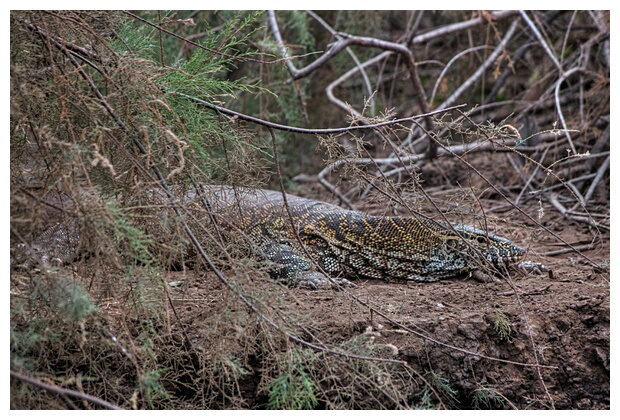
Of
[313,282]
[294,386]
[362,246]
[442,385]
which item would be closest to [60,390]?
[294,386]

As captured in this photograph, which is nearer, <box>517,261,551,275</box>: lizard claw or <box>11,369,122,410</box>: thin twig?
<box>11,369,122,410</box>: thin twig

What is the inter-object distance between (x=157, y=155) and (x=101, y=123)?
0.98 feet

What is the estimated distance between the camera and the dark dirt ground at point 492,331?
367cm

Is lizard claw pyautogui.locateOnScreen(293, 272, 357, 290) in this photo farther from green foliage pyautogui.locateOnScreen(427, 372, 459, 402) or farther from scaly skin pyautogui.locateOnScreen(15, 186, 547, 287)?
green foliage pyautogui.locateOnScreen(427, 372, 459, 402)

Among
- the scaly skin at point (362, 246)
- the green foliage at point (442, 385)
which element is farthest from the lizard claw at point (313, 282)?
the green foliage at point (442, 385)

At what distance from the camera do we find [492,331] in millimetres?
3889

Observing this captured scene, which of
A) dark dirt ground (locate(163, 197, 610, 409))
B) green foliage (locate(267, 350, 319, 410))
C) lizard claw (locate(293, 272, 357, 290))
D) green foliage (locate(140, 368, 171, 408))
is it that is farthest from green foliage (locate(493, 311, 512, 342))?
green foliage (locate(140, 368, 171, 408))

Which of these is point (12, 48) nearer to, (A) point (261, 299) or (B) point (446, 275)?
(A) point (261, 299)

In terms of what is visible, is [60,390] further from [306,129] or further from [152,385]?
[306,129]

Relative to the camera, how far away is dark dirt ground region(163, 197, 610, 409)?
12.0 ft

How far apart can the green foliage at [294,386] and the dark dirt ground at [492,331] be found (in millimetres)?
483

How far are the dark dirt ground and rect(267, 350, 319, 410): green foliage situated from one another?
48cm

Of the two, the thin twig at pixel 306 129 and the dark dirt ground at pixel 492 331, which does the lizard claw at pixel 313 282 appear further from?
the thin twig at pixel 306 129

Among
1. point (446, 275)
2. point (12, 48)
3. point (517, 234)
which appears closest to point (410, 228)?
point (446, 275)
